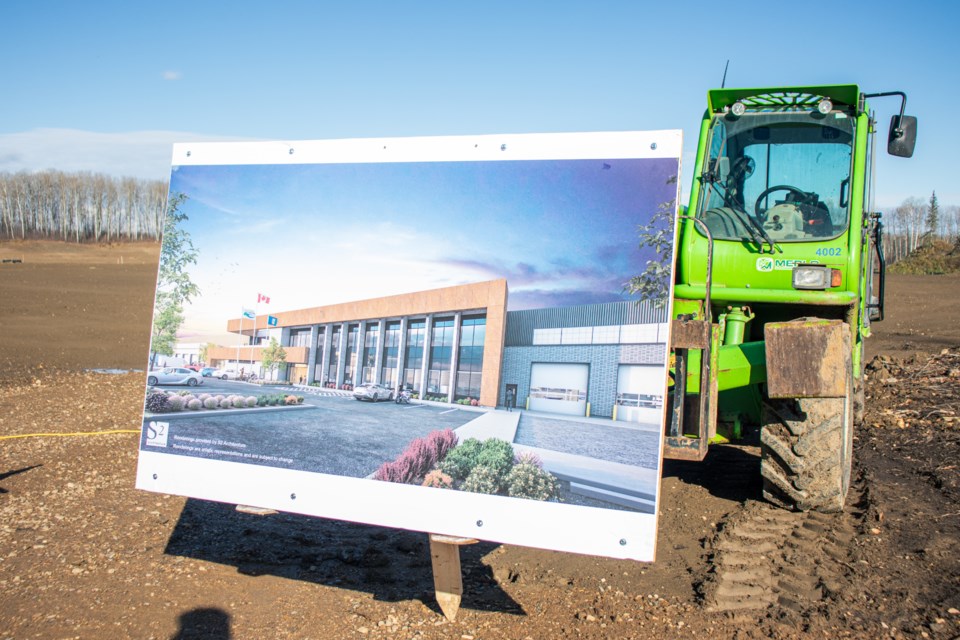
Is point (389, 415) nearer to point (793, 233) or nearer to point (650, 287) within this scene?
point (650, 287)

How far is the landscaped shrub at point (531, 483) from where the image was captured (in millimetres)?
3711

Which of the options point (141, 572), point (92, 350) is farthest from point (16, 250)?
point (141, 572)

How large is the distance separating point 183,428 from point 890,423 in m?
9.45

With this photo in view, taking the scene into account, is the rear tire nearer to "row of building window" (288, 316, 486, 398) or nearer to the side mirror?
the side mirror

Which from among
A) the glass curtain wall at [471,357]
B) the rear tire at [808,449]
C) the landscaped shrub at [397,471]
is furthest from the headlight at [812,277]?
the landscaped shrub at [397,471]

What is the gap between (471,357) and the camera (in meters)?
4.10

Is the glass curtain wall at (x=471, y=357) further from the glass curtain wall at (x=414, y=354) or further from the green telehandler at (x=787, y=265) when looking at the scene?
the green telehandler at (x=787, y=265)

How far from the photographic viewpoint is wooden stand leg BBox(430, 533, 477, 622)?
4426 mm

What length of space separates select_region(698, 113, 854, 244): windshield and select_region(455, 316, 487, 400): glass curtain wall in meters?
3.35

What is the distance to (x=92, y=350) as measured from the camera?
21.1m

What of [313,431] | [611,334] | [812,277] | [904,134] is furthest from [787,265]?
[313,431]

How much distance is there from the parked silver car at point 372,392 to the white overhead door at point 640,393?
135 cm

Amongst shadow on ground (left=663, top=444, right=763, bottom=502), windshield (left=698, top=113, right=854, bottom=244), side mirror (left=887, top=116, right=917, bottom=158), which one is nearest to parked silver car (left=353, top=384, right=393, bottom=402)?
windshield (left=698, top=113, right=854, bottom=244)

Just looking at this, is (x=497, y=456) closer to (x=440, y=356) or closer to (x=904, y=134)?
(x=440, y=356)
